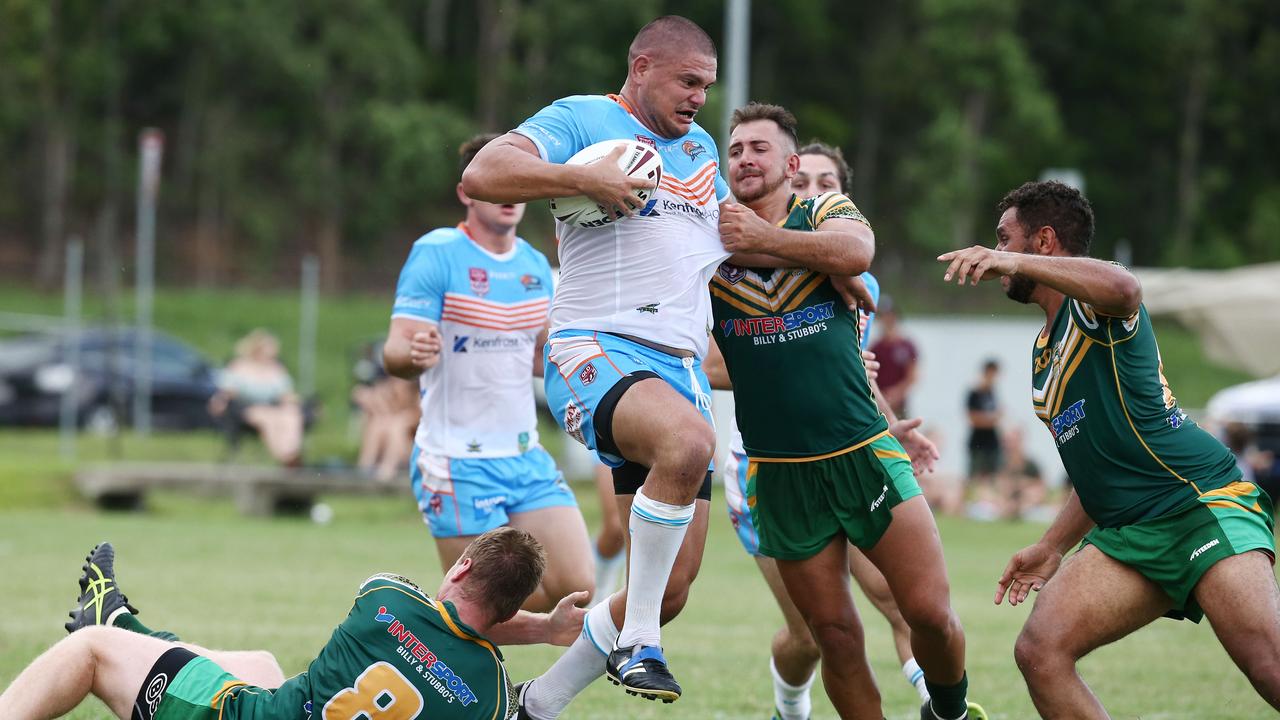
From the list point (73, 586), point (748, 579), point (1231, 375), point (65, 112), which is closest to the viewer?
point (73, 586)

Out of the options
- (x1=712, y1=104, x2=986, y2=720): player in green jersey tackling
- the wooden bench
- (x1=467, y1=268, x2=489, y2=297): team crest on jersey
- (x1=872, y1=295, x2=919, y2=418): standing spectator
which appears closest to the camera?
(x1=712, y1=104, x2=986, y2=720): player in green jersey tackling

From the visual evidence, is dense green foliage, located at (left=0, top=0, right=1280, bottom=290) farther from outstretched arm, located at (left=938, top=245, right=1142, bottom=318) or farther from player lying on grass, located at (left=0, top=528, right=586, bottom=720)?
player lying on grass, located at (left=0, top=528, right=586, bottom=720)

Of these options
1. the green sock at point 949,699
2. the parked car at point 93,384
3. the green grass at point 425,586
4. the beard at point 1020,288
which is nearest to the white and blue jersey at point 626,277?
the beard at point 1020,288

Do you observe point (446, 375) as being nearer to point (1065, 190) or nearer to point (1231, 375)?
point (1065, 190)

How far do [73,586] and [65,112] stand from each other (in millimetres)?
38629

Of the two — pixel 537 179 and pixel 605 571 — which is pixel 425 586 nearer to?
pixel 605 571

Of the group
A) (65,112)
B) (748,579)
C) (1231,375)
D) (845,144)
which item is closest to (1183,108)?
(845,144)

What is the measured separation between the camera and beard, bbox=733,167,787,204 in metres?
6.01

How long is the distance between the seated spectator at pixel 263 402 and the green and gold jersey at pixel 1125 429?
15331 mm

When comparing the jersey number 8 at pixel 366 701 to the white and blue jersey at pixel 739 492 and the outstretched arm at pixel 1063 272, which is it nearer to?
the outstretched arm at pixel 1063 272

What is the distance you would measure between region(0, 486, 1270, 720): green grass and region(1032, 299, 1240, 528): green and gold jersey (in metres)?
2.37

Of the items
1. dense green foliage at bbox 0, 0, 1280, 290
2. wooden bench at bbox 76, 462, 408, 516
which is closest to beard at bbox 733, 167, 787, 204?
wooden bench at bbox 76, 462, 408, 516

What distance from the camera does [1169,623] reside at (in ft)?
39.5

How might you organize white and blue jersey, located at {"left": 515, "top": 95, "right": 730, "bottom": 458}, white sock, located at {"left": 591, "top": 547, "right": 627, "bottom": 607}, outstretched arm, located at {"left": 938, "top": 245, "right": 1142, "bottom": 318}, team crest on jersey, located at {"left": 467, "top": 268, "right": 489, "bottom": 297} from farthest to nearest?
white sock, located at {"left": 591, "top": 547, "right": 627, "bottom": 607}, team crest on jersey, located at {"left": 467, "top": 268, "right": 489, "bottom": 297}, white and blue jersey, located at {"left": 515, "top": 95, "right": 730, "bottom": 458}, outstretched arm, located at {"left": 938, "top": 245, "right": 1142, "bottom": 318}
